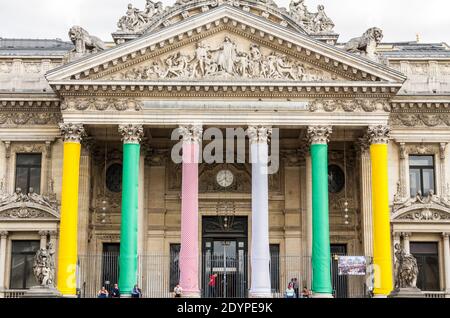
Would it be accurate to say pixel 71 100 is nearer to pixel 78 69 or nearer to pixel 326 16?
pixel 78 69

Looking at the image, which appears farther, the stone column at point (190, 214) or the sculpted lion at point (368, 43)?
the sculpted lion at point (368, 43)

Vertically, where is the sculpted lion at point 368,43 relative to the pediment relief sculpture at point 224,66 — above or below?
above

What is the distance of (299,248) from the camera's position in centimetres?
3856

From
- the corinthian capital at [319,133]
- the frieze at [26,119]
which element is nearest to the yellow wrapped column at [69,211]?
the frieze at [26,119]

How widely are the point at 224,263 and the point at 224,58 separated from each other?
32.2ft

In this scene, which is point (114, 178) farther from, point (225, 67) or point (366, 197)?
point (366, 197)

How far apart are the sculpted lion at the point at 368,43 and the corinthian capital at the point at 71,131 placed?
1361cm

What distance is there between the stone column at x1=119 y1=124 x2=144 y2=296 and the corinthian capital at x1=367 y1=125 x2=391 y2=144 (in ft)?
35.6

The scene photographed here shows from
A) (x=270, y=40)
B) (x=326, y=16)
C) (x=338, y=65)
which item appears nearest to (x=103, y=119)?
(x=270, y=40)

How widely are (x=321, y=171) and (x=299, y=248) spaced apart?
211 inches

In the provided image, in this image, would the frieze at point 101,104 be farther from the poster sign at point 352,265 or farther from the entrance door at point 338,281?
the entrance door at point 338,281

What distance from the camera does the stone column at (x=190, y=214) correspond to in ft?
110

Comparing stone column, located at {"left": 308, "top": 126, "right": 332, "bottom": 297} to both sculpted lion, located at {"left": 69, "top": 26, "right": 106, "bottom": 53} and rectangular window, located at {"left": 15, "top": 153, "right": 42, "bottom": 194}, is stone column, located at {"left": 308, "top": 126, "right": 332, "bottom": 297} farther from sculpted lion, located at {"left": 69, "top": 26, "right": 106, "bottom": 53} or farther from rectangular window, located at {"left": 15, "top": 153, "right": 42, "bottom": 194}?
rectangular window, located at {"left": 15, "top": 153, "right": 42, "bottom": 194}

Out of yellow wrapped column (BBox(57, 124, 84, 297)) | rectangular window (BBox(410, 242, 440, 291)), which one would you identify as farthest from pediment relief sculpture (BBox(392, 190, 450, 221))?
yellow wrapped column (BBox(57, 124, 84, 297))
